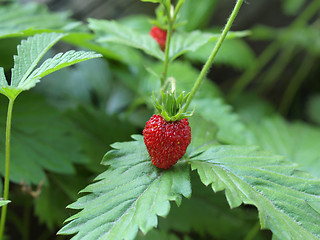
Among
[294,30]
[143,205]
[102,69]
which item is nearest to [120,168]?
[143,205]

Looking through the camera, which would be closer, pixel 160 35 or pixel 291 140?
pixel 160 35

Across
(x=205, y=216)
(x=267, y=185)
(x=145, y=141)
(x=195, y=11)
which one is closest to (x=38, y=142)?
(x=145, y=141)

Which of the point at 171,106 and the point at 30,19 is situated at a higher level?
the point at 30,19

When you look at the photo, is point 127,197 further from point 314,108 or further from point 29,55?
point 314,108

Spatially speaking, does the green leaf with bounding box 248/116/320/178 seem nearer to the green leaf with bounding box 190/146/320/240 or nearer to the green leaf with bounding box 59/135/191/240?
the green leaf with bounding box 190/146/320/240

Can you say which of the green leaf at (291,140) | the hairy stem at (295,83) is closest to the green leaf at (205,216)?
the green leaf at (291,140)

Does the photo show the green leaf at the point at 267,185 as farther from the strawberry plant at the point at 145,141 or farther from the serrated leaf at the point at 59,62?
the serrated leaf at the point at 59,62

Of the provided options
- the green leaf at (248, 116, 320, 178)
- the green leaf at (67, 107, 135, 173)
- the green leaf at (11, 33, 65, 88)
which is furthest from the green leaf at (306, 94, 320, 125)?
the green leaf at (11, 33, 65, 88)
